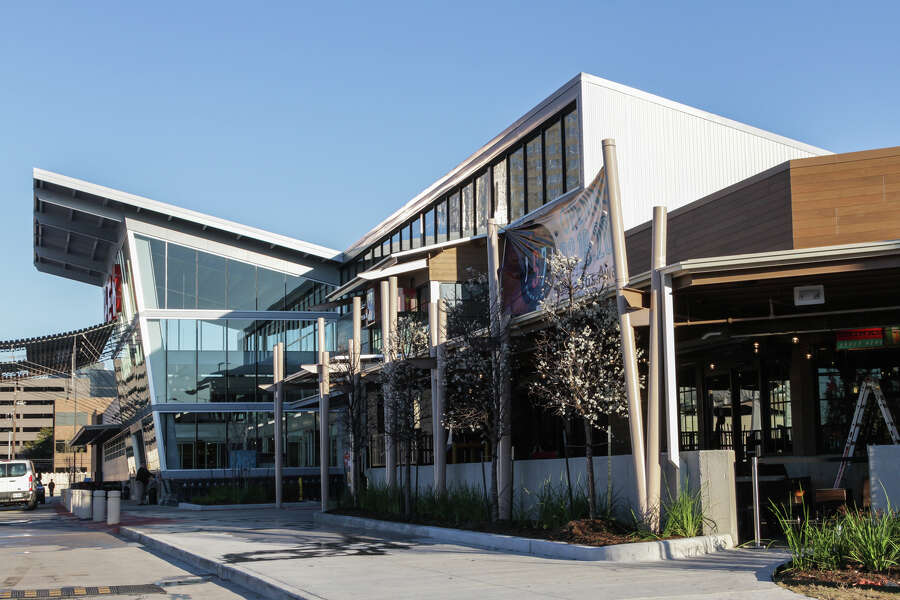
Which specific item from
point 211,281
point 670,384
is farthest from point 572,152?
point 211,281

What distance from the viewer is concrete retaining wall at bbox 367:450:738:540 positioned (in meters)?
13.7

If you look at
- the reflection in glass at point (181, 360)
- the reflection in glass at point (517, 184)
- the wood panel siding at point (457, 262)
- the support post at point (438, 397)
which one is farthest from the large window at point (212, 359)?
the support post at point (438, 397)

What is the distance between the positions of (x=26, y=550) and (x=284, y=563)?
291 inches

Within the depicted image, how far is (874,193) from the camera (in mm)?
16109

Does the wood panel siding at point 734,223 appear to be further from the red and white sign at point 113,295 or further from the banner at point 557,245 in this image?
the red and white sign at point 113,295

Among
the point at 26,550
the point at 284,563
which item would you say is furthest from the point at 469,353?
the point at 26,550

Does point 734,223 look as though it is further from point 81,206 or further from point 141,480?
point 81,206

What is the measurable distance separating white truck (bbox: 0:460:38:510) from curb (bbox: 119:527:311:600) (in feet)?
68.5

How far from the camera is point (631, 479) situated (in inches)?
596

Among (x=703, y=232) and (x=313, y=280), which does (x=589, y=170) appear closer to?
(x=703, y=232)

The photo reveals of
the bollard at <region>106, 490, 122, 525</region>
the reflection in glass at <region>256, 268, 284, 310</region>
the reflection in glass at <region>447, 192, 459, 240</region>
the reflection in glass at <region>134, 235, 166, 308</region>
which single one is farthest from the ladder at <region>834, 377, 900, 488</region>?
the reflection in glass at <region>134, 235, 166, 308</region>

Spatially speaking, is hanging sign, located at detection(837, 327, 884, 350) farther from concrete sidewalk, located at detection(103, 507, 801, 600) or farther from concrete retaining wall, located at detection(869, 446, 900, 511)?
concrete sidewalk, located at detection(103, 507, 801, 600)

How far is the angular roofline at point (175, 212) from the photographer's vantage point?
4359 cm

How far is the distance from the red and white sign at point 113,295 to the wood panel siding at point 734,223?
1359 inches
